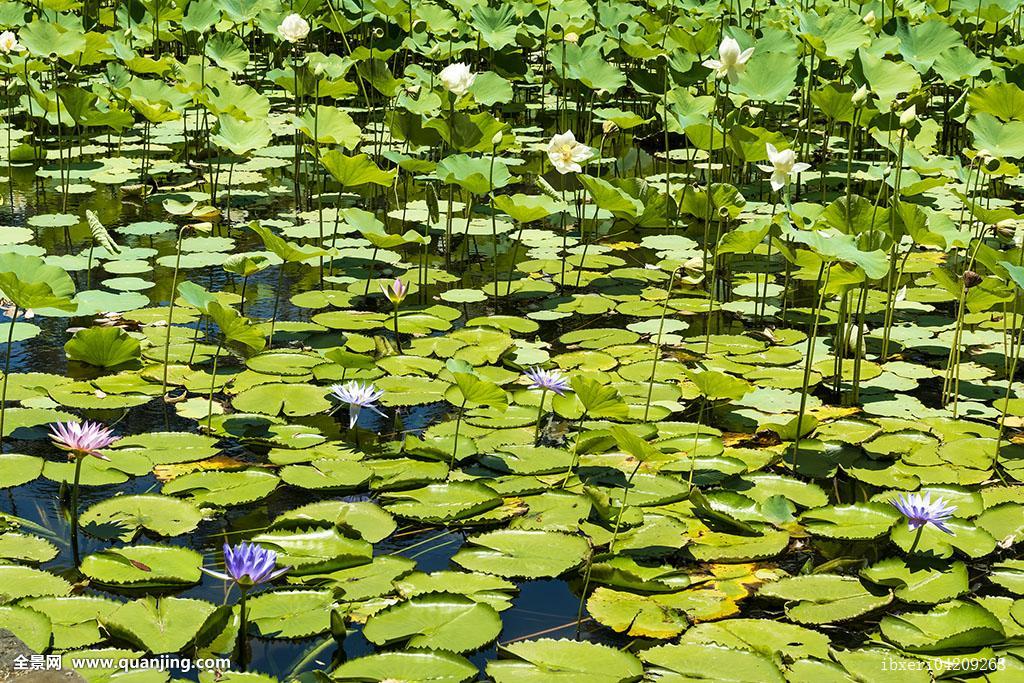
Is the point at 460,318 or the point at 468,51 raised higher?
the point at 468,51

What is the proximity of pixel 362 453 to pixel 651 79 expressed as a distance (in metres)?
3.73

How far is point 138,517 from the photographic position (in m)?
2.26

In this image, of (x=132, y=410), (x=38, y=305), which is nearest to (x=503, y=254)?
(x=132, y=410)

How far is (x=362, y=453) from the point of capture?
8.61 ft

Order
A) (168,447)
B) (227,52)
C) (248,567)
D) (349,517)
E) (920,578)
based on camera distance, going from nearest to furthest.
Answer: (248,567) → (920,578) → (349,517) → (168,447) → (227,52)

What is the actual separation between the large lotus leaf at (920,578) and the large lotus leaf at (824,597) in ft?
0.13

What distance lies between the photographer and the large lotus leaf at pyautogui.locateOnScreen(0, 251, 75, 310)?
2.42 m

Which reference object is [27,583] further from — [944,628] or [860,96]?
[860,96]

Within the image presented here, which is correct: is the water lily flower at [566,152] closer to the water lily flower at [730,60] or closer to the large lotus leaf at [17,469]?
the water lily flower at [730,60]

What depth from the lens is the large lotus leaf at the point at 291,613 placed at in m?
1.89

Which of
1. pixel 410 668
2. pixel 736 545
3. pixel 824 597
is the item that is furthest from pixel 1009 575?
pixel 410 668

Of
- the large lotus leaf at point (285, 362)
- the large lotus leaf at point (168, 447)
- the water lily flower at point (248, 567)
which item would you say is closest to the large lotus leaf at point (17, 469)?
the large lotus leaf at point (168, 447)

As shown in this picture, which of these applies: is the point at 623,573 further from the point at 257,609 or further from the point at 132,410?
the point at 132,410

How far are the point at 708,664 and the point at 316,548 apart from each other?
782 millimetres
